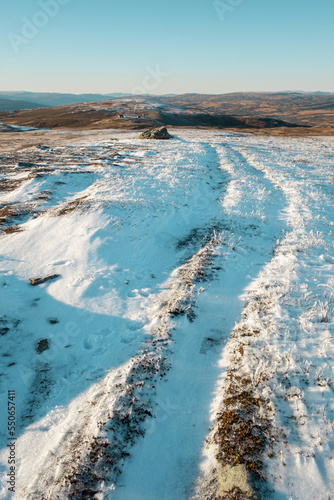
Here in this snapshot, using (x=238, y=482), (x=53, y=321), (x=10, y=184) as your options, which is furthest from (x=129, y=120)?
(x=238, y=482)

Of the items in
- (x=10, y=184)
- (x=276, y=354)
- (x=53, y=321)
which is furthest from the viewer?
(x=10, y=184)

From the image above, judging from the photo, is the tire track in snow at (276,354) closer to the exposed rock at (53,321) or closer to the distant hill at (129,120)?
the exposed rock at (53,321)

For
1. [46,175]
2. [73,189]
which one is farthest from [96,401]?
[46,175]

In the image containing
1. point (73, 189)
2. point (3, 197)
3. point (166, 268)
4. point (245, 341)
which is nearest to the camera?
point (245, 341)

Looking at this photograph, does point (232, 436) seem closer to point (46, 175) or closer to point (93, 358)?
point (93, 358)

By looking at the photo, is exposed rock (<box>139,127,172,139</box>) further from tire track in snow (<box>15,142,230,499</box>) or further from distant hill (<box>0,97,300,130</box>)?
tire track in snow (<box>15,142,230,499</box>)

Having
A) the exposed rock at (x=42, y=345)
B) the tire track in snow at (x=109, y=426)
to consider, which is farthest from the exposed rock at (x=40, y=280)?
the tire track in snow at (x=109, y=426)

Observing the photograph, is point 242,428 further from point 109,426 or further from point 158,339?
point 158,339
